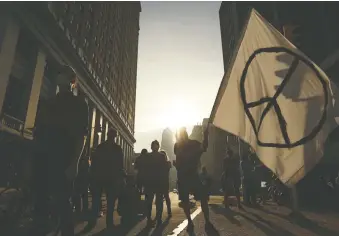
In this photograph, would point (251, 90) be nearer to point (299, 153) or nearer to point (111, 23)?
point (299, 153)

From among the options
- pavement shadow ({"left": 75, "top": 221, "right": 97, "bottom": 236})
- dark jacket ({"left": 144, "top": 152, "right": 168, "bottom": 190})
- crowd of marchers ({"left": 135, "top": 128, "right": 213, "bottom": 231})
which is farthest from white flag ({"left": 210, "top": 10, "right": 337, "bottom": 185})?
pavement shadow ({"left": 75, "top": 221, "right": 97, "bottom": 236})

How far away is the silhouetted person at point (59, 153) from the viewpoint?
2.57 m

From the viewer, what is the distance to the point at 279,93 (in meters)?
3.96

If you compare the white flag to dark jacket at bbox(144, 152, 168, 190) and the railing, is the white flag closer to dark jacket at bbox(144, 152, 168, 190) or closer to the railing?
dark jacket at bbox(144, 152, 168, 190)

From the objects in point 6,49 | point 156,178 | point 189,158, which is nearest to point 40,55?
point 6,49

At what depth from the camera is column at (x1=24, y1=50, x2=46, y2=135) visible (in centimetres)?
1459

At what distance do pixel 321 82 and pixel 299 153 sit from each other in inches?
40.1

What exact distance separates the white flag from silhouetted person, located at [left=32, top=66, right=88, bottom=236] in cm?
232

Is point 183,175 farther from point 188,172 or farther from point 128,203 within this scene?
point 128,203

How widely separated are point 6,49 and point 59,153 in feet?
40.0

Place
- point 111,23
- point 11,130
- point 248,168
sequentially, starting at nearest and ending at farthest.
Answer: point 248,168, point 11,130, point 111,23

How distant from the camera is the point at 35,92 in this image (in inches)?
599

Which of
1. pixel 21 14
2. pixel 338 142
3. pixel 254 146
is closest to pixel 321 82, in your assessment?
pixel 254 146

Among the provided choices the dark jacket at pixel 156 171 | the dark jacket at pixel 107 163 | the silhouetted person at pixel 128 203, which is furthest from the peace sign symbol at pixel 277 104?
the silhouetted person at pixel 128 203
